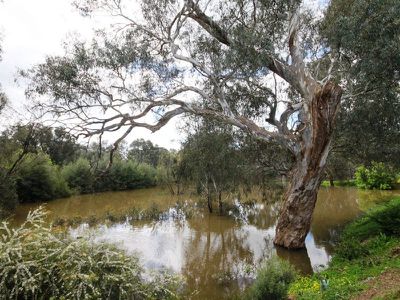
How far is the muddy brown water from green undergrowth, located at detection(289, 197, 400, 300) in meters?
1.30

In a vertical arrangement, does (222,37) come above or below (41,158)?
above

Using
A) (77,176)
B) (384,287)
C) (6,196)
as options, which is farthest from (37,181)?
(384,287)

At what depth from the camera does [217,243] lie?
1298cm

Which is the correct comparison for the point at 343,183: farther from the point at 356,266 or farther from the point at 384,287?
the point at 384,287

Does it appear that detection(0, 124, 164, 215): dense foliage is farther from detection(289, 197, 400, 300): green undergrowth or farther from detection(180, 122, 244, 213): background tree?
detection(289, 197, 400, 300): green undergrowth

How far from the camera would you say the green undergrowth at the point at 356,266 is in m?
5.81

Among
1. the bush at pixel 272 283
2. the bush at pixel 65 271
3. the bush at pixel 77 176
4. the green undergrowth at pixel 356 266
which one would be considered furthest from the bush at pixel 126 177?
the bush at pixel 65 271

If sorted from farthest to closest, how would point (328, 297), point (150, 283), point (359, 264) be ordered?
point (359, 264) < point (328, 297) < point (150, 283)

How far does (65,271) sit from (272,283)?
3252 mm

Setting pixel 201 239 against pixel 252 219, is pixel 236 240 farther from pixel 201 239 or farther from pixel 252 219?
pixel 252 219

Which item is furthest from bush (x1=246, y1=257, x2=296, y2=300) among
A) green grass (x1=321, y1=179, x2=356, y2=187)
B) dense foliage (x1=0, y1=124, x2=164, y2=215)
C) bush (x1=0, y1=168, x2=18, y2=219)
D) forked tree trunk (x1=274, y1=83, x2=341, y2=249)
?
green grass (x1=321, y1=179, x2=356, y2=187)

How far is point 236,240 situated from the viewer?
1322cm

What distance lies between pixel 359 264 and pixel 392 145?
281 inches

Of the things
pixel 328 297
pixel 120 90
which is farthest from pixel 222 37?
pixel 328 297
